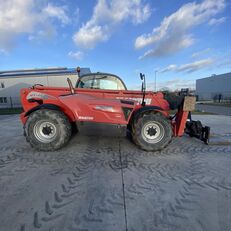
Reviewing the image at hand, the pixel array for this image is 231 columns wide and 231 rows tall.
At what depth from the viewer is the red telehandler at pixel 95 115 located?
3615mm

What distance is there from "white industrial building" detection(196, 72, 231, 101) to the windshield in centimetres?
3900

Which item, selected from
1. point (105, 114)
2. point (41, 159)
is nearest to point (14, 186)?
point (41, 159)

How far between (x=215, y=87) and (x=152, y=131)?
173ft

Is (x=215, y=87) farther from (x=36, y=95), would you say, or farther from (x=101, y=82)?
(x=36, y=95)

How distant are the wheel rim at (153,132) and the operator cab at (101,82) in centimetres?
139

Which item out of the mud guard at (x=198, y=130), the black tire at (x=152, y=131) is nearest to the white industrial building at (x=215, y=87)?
the mud guard at (x=198, y=130)

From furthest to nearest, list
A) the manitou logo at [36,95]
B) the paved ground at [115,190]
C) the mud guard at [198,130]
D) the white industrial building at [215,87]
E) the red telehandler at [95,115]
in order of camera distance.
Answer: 1. the white industrial building at [215,87]
2. the mud guard at [198,130]
3. the manitou logo at [36,95]
4. the red telehandler at [95,115]
5. the paved ground at [115,190]

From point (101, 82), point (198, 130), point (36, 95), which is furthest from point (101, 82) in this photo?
point (198, 130)

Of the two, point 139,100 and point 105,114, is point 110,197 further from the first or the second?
point 139,100

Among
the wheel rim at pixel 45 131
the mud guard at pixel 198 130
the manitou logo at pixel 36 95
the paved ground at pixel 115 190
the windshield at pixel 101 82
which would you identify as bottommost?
the paved ground at pixel 115 190

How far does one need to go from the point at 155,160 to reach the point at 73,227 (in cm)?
202

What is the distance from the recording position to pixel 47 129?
12.4 ft

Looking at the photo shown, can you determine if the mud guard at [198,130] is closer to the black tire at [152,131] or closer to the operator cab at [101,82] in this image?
the black tire at [152,131]

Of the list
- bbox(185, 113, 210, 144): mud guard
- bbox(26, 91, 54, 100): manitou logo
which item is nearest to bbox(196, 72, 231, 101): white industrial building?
bbox(185, 113, 210, 144): mud guard
